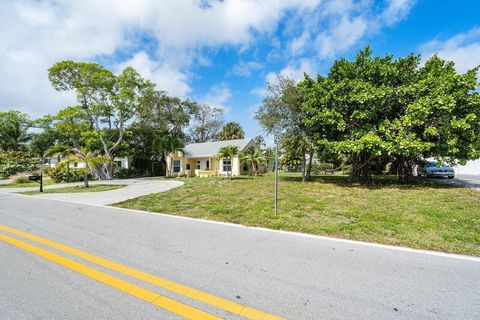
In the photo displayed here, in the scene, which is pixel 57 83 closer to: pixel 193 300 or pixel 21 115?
pixel 21 115

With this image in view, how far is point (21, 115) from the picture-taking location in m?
31.6

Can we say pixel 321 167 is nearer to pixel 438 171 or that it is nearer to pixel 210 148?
pixel 438 171

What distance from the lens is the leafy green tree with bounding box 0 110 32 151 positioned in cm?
3079

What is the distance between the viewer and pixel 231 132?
42.2 meters

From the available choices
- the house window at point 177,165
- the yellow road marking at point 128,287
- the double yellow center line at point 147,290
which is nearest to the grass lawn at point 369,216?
the double yellow center line at point 147,290

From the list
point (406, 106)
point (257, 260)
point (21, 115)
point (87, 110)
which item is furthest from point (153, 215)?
point (21, 115)

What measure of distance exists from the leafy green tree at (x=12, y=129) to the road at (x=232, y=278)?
3763 cm

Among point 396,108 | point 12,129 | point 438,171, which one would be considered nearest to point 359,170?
point 396,108

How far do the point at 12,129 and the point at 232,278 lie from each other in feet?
142

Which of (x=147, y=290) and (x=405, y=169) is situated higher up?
(x=405, y=169)

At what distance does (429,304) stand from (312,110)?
11.6 meters

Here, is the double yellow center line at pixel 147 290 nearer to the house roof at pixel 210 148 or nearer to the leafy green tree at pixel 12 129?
the house roof at pixel 210 148

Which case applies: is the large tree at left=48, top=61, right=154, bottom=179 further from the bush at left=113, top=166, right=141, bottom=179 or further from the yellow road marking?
the yellow road marking

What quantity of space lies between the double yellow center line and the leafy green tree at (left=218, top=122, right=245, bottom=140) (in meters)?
38.3
